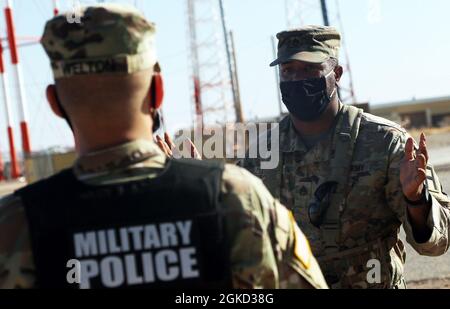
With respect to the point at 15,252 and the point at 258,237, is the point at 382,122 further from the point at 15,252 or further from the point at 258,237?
the point at 15,252

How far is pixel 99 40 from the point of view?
162 centimetres

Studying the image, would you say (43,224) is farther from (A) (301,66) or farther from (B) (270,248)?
(A) (301,66)

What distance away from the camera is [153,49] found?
170 cm

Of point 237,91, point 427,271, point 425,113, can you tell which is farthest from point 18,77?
point 425,113

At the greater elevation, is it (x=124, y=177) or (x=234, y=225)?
(x=124, y=177)

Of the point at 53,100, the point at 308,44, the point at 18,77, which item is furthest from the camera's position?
the point at 18,77

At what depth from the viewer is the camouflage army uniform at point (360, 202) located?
9.46ft

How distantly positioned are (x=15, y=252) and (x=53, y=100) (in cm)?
37

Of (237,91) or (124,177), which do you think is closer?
(124,177)

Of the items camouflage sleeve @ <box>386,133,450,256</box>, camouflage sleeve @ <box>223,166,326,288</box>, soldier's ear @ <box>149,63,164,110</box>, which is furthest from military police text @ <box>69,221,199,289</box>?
camouflage sleeve @ <box>386,133,450,256</box>

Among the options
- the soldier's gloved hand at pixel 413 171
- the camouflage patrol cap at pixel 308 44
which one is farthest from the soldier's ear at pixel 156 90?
the camouflage patrol cap at pixel 308 44

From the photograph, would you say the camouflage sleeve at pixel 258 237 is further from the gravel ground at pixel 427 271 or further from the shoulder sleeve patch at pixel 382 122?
the gravel ground at pixel 427 271
